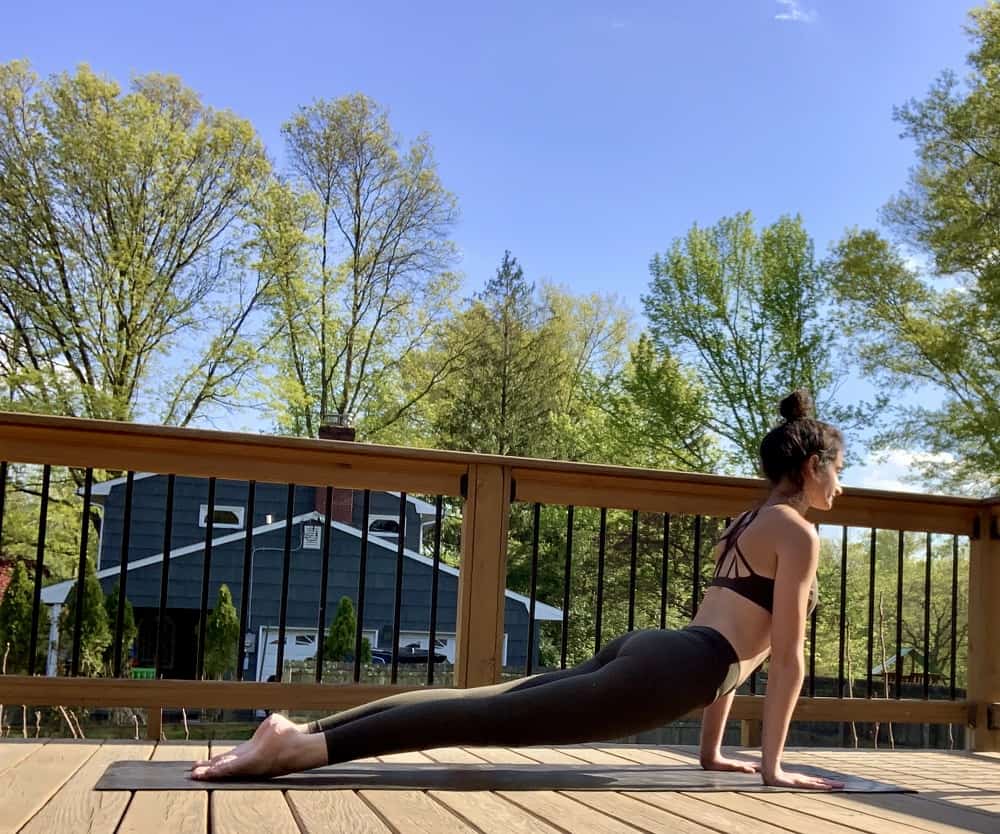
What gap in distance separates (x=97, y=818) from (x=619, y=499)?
2.31 m

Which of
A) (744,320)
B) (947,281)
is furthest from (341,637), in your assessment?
(947,281)

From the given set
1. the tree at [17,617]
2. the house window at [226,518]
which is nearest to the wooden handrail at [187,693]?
the tree at [17,617]

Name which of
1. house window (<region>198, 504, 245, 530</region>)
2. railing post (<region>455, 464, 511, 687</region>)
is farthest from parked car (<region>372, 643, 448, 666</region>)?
railing post (<region>455, 464, 511, 687</region>)

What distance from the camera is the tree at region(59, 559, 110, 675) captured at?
12258mm

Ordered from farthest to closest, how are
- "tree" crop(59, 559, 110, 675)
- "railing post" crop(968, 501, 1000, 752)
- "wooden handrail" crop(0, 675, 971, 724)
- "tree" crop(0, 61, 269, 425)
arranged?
1. "tree" crop(0, 61, 269, 425)
2. "tree" crop(59, 559, 110, 675)
3. "railing post" crop(968, 501, 1000, 752)
4. "wooden handrail" crop(0, 675, 971, 724)

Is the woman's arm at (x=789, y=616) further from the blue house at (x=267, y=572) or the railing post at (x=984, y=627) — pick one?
the blue house at (x=267, y=572)

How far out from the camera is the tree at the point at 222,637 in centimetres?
1448

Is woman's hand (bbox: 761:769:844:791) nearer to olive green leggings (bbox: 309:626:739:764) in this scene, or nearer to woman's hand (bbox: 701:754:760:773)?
woman's hand (bbox: 701:754:760:773)

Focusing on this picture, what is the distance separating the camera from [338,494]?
1753cm

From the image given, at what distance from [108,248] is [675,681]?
56.4 feet

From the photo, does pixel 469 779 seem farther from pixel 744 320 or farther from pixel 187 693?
pixel 744 320

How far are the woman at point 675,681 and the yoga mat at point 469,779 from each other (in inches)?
2.5

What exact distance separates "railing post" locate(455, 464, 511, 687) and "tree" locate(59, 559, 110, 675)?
368 inches

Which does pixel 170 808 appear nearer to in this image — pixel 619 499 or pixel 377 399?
pixel 619 499
